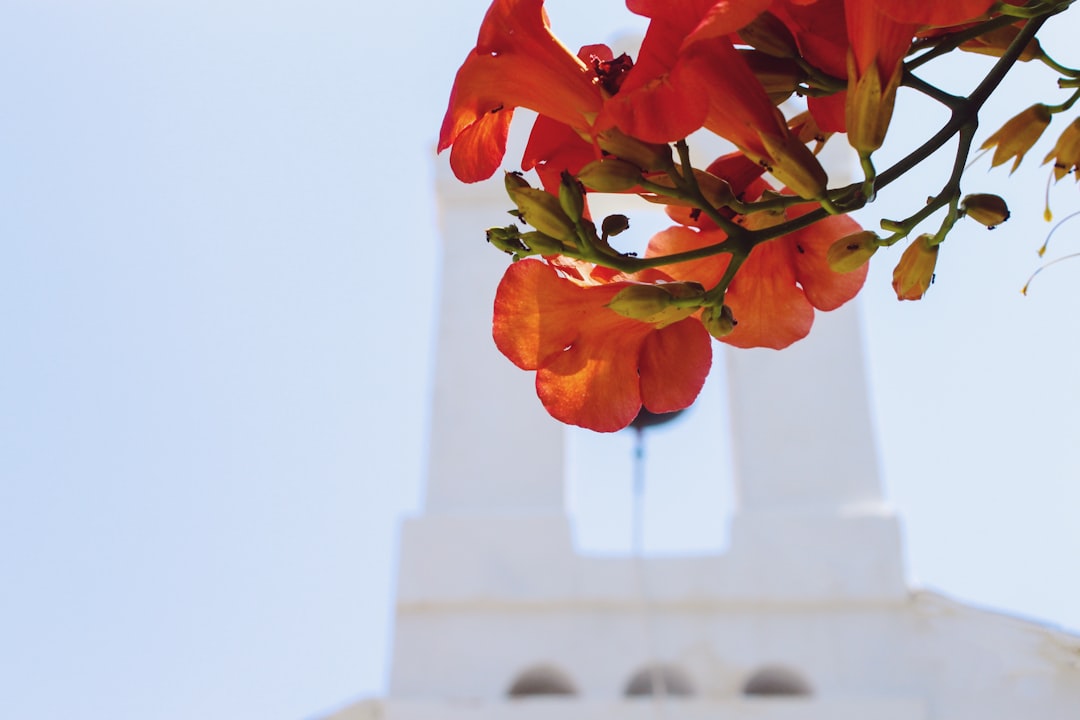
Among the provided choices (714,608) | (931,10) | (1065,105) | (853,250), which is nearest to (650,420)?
(714,608)

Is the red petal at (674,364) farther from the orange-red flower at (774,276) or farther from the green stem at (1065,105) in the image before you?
the green stem at (1065,105)

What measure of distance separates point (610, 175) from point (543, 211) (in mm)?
39

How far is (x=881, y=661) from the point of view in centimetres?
300

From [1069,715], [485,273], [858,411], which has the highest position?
[485,273]

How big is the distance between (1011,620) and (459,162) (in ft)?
9.04

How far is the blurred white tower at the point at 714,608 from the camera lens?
2930 millimetres

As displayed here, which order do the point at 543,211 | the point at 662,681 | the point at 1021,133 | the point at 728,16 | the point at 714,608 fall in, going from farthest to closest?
the point at 714,608 → the point at 662,681 → the point at 1021,133 → the point at 543,211 → the point at 728,16

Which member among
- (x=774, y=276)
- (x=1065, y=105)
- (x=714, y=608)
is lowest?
(x=714, y=608)

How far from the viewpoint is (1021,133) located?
631 millimetres

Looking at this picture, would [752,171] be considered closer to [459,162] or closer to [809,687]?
[459,162]

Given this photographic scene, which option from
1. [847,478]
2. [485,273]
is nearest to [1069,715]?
[847,478]

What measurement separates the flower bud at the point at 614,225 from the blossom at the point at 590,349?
2.1 inches

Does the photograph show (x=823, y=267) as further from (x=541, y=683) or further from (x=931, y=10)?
(x=541, y=683)

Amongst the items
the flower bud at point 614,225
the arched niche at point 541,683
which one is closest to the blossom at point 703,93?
the flower bud at point 614,225
